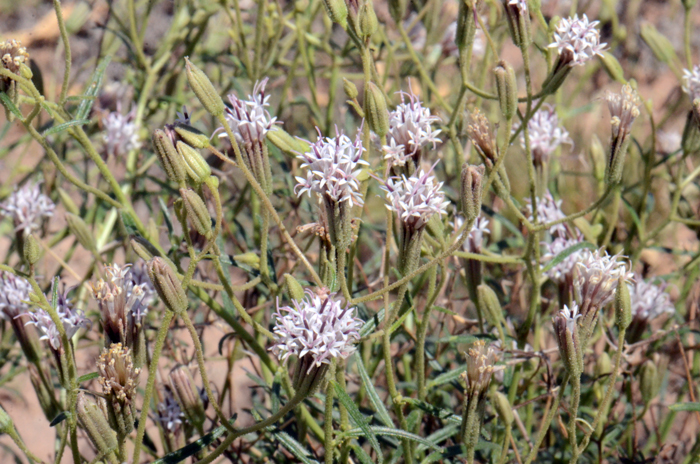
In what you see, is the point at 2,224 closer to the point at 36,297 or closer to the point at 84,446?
the point at 84,446

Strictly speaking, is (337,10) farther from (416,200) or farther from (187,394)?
(187,394)

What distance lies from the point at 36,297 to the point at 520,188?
7.61 ft

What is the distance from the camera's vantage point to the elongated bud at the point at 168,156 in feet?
2.35

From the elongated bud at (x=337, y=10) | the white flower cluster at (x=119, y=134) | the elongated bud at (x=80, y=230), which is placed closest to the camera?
the elongated bud at (x=337, y=10)

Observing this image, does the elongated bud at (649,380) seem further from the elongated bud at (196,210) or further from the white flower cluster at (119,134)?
the white flower cluster at (119,134)

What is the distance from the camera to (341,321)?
0.66 metres

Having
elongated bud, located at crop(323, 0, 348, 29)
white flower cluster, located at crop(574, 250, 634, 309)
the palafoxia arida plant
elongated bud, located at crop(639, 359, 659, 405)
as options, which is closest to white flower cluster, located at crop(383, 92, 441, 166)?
the palafoxia arida plant

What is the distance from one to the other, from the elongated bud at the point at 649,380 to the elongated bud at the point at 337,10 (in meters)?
0.63

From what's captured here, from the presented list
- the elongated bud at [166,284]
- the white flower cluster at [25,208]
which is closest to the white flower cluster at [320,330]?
the elongated bud at [166,284]

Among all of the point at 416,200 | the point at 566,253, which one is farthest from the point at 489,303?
the point at 416,200

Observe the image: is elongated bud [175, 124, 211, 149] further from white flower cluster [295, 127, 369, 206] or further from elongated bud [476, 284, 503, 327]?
elongated bud [476, 284, 503, 327]

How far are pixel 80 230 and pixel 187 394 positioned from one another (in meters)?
0.33

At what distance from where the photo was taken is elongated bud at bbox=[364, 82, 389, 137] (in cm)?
71

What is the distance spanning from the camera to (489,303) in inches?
35.3
